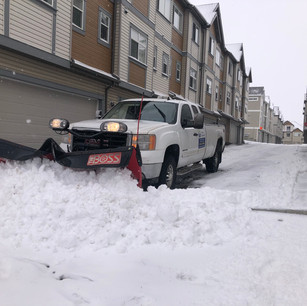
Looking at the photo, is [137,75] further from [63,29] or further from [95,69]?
[63,29]

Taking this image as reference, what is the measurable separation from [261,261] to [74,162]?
2.69 meters

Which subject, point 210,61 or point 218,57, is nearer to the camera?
point 210,61

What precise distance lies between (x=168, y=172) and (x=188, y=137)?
130 cm

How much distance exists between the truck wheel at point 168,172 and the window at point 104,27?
26.7ft

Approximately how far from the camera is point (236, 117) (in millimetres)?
36688

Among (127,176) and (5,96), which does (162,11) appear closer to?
(5,96)

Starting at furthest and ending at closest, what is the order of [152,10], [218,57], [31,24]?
[218,57], [152,10], [31,24]

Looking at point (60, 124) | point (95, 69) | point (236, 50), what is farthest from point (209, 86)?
point (60, 124)

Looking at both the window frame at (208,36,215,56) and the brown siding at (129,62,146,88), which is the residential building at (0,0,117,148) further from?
the window frame at (208,36,215,56)

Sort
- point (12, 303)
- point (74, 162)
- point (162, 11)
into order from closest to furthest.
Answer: point (12, 303)
point (74, 162)
point (162, 11)

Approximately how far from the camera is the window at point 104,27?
12645mm

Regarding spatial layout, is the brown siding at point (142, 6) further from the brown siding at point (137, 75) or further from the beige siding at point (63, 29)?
the beige siding at point (63, 29)

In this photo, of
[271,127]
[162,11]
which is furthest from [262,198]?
[271,127]

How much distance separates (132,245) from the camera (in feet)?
11.6
